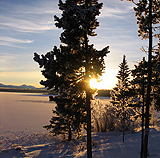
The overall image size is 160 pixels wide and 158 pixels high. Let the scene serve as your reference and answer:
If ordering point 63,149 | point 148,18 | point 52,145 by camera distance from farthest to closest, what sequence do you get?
point 52,145
point 63,149
point 148,18

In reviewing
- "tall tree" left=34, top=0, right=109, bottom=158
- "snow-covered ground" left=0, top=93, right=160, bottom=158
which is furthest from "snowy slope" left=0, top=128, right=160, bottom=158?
"tall tree" left=34, top=0, right=109, bottom=158

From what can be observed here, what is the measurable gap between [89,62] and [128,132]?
2551 centimetres

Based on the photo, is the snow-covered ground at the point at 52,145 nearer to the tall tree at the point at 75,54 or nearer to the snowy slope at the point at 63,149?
the snowy slope at the point at 63,149

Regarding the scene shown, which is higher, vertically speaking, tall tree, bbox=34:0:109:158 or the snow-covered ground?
tall tree, bbox=34:0:109:158

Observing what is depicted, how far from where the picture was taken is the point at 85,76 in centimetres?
1300

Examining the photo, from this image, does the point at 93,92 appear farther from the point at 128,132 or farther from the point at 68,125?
the point at 128,132

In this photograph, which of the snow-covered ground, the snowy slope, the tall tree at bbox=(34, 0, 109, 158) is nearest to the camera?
the tall tree at bbox=(34, 0, 109, 158)

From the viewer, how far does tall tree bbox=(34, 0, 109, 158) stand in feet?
38.5

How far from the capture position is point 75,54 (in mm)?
12484

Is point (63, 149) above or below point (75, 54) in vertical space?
below

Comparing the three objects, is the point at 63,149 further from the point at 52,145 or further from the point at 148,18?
the point at 148,18

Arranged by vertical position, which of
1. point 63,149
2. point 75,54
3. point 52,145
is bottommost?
point 52,145

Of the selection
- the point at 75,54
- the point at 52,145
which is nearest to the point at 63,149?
the point at 52,145

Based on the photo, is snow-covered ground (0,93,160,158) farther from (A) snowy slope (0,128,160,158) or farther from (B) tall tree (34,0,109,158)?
(B) tall tree (34,0,109,158)
